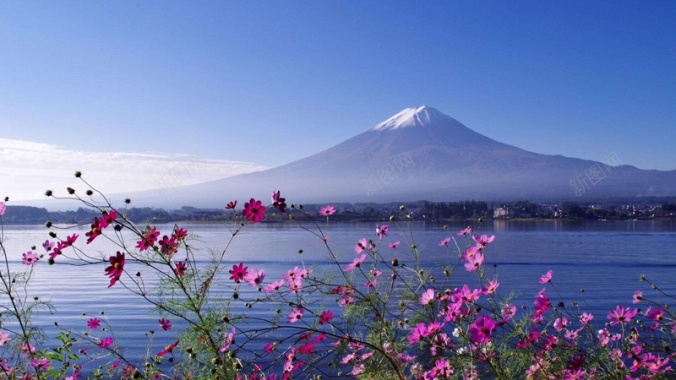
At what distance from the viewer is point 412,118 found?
70.3m

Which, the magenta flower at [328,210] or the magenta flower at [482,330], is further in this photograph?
the magenta flower at [328,210]

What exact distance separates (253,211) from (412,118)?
69.6m

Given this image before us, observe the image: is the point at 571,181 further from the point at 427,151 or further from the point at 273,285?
the point at 273,285

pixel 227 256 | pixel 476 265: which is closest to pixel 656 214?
pixel 227 256

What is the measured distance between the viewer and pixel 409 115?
72.1m

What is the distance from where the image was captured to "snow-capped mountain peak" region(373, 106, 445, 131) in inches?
2670

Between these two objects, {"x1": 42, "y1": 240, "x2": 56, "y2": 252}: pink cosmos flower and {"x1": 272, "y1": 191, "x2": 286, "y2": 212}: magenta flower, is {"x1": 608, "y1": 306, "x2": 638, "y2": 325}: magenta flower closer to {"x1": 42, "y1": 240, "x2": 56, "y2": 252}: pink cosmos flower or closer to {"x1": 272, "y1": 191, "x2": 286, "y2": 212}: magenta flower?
{"x1": 272, "y1": 191, "x2": 286, "y2": 212}: magenta flower

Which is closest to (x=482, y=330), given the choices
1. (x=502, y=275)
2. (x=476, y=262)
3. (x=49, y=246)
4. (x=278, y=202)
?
(x=476, y=262)

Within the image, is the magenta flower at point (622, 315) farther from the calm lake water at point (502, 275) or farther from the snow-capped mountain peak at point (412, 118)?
the snow-capped mountain peak at point (412, 118)

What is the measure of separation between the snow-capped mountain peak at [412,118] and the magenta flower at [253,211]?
213ft

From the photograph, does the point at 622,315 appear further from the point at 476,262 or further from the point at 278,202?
the point at 278,202

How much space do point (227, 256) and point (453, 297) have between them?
43.0 ft

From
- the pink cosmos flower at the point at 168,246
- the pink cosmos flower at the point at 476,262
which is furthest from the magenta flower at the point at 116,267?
the pink cosmos flower at the point at 476,262

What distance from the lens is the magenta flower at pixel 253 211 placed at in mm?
1694
